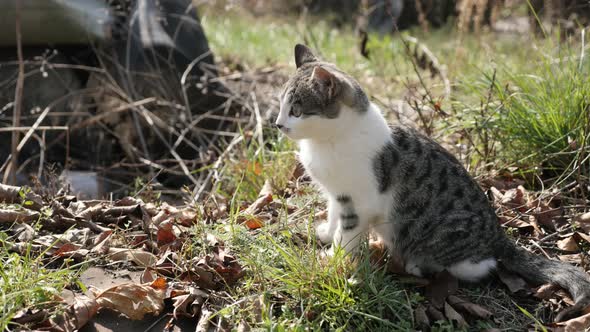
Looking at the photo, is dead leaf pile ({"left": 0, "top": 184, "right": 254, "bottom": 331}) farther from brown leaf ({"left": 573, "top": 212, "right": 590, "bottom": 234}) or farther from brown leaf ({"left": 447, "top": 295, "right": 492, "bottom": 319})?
brown leaf ({"left": 573, "top": 212, "right": 590, "bottom": 234})

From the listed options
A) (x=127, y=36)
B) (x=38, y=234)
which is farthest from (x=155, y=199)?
(x=127, y=36)

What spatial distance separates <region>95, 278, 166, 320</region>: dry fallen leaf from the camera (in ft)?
7.86

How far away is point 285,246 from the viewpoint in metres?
2.77

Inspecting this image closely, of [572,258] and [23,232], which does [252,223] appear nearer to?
[23,232]

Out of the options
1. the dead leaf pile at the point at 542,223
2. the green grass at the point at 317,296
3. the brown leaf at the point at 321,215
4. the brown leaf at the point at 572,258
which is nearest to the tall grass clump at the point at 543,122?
the dead leaf pile at the point at 542,223

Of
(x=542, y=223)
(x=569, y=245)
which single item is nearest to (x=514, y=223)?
(x=542, y=223)

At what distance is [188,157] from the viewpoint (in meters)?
5.23

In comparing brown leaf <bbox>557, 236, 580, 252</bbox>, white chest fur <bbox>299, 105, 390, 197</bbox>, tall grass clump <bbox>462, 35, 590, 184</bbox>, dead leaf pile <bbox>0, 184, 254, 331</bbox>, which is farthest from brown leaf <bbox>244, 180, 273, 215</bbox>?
brown leaf <bbox>557, 236, 580, 252</bbox>

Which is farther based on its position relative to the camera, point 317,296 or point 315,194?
point 315,194

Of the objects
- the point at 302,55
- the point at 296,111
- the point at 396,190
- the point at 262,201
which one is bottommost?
the point at 262,201

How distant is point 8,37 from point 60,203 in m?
2.36

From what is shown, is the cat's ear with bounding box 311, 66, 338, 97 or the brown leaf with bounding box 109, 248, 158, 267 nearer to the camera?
the cat's ear with bounding box 311, 66, 338, 97

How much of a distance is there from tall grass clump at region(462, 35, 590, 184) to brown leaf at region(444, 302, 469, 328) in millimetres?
1246

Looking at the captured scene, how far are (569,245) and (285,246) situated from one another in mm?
1467
